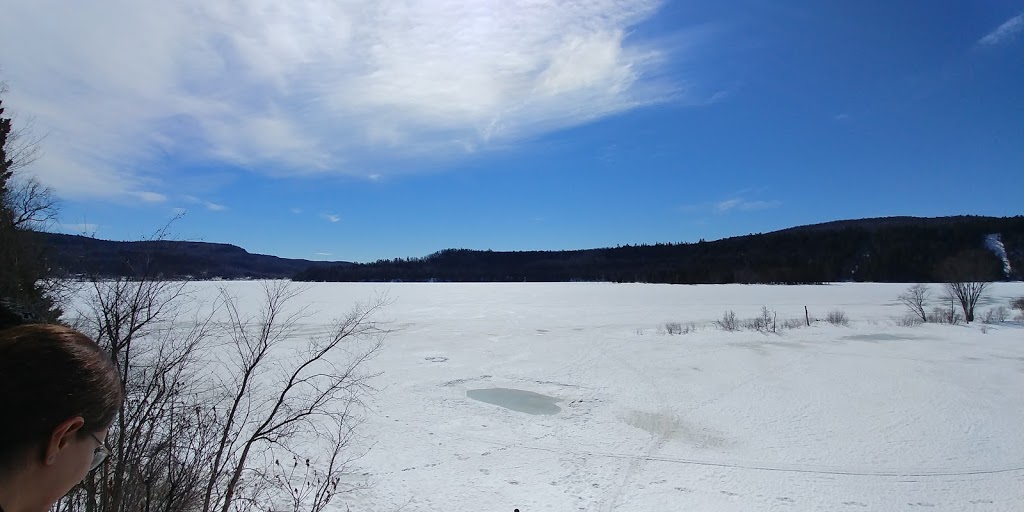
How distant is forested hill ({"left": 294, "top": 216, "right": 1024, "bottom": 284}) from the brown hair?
6170 cm

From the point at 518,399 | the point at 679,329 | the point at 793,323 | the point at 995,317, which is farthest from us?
the point at 995,317

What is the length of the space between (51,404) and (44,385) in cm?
3

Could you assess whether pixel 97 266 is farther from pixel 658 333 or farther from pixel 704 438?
pixel 658 333

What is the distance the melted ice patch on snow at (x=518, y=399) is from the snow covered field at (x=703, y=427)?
246 mm

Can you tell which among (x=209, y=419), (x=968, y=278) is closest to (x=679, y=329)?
(x=968, y=278)

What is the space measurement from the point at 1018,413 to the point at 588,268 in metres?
101

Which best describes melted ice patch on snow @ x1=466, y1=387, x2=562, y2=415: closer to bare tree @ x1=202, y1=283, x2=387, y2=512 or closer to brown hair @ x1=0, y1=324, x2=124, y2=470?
bare tree @ x1=202, y1=283, x2=387, y2=512

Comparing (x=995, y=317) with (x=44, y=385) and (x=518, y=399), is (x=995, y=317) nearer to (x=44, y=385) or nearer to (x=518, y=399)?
(x=518, y=399)

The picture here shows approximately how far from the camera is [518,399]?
1249 cm

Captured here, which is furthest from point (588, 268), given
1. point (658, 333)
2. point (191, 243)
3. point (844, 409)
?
point (191, 243)

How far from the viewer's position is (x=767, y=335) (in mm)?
22031

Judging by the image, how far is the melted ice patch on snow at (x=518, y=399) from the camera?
11578 millimetres

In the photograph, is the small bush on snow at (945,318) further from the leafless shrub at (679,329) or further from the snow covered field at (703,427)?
the leafless shrub at (679,329)

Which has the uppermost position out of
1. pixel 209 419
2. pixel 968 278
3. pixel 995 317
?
pixel 968 278
